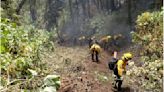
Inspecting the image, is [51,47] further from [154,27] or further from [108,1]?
[108,1]

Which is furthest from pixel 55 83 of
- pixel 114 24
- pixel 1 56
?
pixel 114 24

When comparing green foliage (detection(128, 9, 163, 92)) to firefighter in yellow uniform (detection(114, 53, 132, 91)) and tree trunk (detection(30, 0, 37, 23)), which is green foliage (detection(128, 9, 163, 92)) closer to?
firefighter in yellow uniform (detection(114, 53, 132, 91))

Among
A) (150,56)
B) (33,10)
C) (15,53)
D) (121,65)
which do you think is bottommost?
(33,10)

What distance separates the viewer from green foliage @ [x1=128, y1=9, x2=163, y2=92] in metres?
10.6

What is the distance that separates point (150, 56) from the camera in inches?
599

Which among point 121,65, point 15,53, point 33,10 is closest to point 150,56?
point 121,65

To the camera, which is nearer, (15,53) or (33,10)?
(15,53)

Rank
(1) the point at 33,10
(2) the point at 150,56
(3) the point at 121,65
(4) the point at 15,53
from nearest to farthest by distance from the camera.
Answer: (4) the point at 15,53 → (3) the point at 121,65 → (2) the point at 150,56 → (1) the point at 33,10

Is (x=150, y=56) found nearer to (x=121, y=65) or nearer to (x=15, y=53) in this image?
(x=121, y=65)

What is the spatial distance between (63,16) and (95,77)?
37.9 m

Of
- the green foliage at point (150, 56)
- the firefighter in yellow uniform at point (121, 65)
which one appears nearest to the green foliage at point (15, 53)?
the firefighter in yellow uniform at point (121, 65)

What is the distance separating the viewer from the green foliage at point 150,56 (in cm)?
1058

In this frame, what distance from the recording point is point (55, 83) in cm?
519

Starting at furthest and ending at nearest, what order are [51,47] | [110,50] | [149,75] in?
[110,50] < [51,47] < [149,75]
